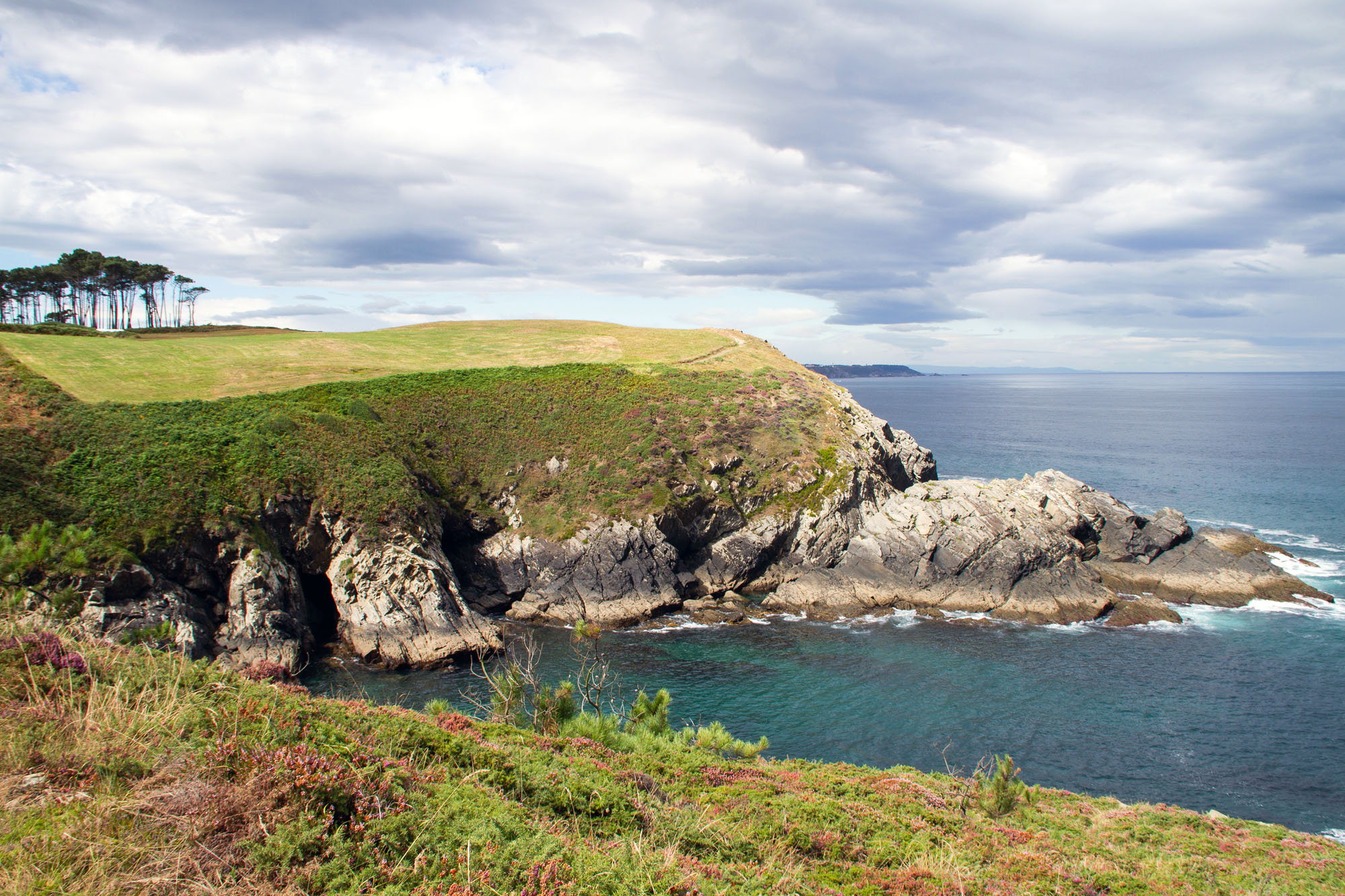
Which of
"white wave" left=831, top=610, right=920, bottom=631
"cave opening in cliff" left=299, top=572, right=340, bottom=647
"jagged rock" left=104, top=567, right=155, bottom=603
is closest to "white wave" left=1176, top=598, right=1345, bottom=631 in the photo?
"white wave" left=831, top=610, right=920, bottom=631

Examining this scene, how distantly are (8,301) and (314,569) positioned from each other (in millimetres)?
83044

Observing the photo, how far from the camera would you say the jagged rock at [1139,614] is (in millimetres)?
46281

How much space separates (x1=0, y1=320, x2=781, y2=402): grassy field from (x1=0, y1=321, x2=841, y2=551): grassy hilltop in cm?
31

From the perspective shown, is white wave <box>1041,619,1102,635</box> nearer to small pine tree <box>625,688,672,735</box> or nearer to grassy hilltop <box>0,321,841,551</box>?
grassy hilltop <box>0,321,841,551</box>

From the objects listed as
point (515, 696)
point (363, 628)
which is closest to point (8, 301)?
point (363, 628)

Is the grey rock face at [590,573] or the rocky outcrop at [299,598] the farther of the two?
the grey rock face at [590,573]

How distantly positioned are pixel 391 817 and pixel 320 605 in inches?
1643

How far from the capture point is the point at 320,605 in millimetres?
44906

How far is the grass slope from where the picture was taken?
7.28 meters

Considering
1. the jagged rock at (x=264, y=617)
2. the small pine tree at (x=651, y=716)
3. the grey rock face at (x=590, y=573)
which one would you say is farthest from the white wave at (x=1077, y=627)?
the jagged rock at (x=264, y=617)

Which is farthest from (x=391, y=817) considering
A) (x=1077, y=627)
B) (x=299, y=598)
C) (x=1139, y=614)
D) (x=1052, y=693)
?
(x=1139, y=614)

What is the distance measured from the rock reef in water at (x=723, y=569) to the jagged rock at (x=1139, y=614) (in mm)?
118

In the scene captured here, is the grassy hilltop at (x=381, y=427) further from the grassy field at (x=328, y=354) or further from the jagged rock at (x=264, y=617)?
the jagged rock at (x=264, y=617)

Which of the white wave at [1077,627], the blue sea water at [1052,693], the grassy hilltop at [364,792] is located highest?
the grassy hilltop at [364,792]
